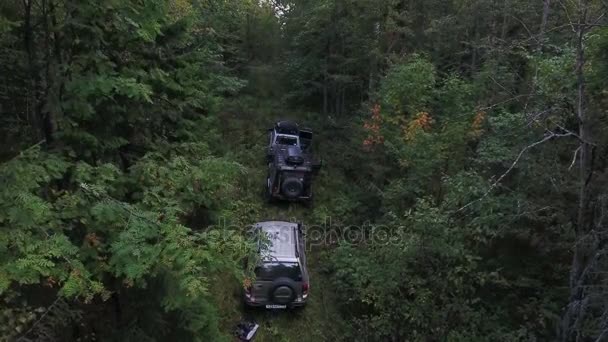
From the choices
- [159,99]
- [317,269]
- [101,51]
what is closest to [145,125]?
[159,99]

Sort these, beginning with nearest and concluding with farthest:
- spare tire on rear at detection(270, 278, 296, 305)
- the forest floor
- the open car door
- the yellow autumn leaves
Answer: spare tire on rear at detection(270, 278, 296, 305), the forest floor, the yellow autumn leaves, the open car door

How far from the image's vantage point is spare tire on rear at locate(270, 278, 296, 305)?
10.3 meters

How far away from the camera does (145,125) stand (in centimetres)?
741

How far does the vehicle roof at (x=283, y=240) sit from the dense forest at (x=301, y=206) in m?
1.42

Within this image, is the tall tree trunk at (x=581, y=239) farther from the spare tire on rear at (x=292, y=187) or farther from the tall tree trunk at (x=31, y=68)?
the spare tire on rear at (x=292, y=187)

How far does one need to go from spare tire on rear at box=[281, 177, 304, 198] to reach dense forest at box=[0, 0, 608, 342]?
873 mm

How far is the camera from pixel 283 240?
37.5 ft

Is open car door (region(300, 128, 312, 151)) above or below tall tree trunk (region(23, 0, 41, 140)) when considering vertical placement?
below

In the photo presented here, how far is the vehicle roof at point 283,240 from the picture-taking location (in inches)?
425

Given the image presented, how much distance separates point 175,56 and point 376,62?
398 inches

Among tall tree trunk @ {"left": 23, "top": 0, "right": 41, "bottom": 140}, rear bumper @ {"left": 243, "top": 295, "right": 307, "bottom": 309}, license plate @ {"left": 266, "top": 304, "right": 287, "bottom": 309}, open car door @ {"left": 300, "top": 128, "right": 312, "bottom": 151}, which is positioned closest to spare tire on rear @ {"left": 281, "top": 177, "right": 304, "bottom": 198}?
open car door @ {"left": 300, "top": 128, "right": 312, "bottom": 151}

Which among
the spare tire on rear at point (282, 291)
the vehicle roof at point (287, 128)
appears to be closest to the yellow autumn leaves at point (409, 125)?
the vehicle roof at point (287, 128)

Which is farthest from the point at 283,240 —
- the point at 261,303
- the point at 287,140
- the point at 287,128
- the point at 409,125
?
the point at 287,128

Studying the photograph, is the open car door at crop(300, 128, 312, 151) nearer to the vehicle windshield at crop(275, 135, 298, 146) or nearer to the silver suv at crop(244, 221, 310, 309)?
the vehicle windshield at crop(275, 135, 298, 146)
